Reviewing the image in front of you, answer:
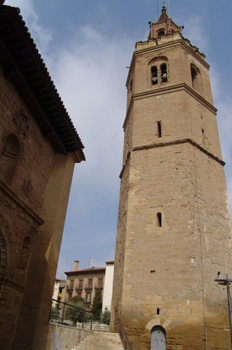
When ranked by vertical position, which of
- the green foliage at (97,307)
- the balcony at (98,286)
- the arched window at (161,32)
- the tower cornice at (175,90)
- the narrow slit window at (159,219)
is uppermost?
the arched window at (161,32)

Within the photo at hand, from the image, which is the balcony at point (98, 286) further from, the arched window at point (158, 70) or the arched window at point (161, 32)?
the arched window at point (161, 32)

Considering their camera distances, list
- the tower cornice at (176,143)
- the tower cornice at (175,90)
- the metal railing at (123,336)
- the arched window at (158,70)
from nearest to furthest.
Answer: the metal railing at (123,336), the tower cornice at (176,143), the tower cornice at (175,90), the arched window at (158,70)

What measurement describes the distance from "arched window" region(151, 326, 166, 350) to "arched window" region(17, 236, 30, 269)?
5037 millimetres

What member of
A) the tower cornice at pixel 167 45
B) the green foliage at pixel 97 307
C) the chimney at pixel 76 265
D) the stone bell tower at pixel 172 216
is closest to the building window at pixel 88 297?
the chimney at pixel 76 265

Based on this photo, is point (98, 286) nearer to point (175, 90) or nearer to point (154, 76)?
point (154, 76)

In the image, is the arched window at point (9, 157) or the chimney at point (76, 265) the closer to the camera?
the arched window at point (9, 157)

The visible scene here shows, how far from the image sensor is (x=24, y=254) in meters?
8.05

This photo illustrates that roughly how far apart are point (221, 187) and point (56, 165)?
7.56 metres

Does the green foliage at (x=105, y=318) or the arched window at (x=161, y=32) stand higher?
the arched window at (x=161, y=32)

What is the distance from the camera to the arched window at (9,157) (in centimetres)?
777

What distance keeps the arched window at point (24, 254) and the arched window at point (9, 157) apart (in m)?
1.73

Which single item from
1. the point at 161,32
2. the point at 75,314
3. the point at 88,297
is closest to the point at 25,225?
the point at 75,314

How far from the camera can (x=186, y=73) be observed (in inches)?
643

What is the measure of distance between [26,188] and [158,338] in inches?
254
